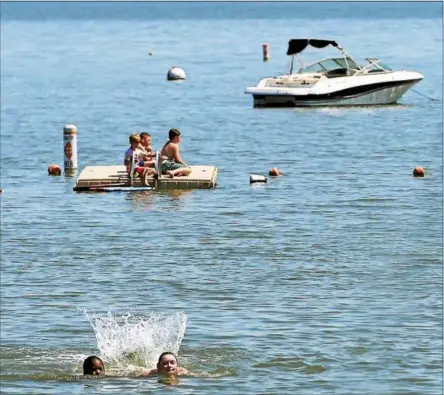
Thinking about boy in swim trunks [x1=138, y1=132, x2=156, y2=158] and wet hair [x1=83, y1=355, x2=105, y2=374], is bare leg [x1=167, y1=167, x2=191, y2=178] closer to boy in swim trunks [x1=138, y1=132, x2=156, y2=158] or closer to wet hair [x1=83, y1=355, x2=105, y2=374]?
boy in swim trunks [x1=138, y1=132, x2=156, y2=158]

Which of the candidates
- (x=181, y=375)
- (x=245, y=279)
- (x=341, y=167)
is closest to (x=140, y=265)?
(x=245, y=279)

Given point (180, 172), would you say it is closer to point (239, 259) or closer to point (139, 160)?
point (139, 160)

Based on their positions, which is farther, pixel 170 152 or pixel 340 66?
pixel 340 66

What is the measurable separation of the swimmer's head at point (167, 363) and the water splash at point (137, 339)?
3.64 feet

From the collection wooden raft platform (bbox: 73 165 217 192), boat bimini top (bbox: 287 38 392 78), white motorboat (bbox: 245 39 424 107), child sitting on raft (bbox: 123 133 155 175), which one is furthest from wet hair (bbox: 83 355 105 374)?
white motorboat (bbox: 245 39 424 107)

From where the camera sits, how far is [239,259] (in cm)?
2842

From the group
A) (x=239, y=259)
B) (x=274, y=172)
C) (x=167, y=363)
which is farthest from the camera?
(x=274, y=172)

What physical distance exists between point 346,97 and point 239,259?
28769 mm

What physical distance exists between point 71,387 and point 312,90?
36.8 meters

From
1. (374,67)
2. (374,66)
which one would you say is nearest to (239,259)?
(374,67)

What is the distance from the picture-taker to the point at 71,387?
20.1 m

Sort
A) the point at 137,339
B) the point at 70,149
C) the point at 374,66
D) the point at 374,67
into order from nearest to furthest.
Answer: the point at 137,339 → the point at 70,149 → the point at 374,67 → the point at 374,66

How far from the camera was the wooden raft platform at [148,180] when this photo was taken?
1417 inches

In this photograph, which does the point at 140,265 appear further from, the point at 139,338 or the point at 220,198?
the point at 220,198
